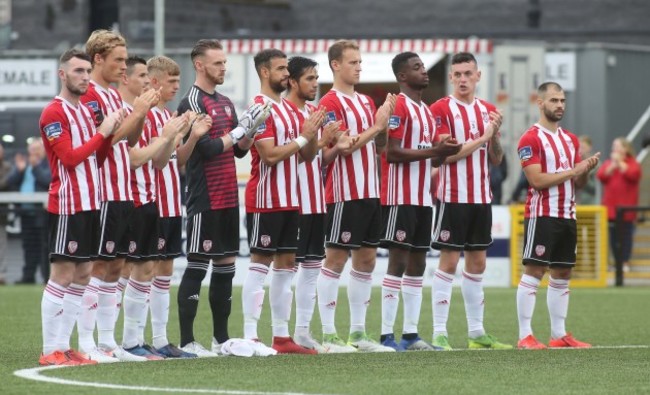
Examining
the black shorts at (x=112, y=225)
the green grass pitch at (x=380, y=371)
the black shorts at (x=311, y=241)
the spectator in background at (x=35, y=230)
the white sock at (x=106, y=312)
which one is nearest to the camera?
the green grass pitch at (x=380, y=371)

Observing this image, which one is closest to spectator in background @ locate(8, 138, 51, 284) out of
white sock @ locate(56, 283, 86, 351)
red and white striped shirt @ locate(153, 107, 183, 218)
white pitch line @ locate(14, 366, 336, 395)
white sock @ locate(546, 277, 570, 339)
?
red and white striped shirt @ locate(153, 107, 183, 218)

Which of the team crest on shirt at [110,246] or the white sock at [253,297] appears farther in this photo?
the white sock at [253,297]

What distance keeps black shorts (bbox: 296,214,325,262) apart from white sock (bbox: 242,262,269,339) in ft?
1.33

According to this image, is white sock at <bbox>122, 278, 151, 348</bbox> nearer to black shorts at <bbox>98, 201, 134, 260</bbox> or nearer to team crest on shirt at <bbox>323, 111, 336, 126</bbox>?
black shorts at <bbox>98, 201, 134, 260</bbox>

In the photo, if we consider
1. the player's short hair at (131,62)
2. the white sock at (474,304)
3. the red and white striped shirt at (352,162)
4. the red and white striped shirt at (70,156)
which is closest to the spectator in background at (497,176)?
the white sock at (474,304)

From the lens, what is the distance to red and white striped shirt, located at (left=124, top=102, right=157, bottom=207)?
12.2 metres

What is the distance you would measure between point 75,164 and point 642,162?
1836cm

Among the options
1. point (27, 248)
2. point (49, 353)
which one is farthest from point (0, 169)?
Result: point (49, 353)

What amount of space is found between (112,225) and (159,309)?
3.68 feet

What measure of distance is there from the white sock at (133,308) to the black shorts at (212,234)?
453 millimetres

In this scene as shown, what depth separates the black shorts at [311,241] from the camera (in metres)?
12.7

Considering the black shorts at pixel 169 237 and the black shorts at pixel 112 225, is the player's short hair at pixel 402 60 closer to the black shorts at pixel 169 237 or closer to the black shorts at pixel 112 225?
the black shorts at pixel 169 237

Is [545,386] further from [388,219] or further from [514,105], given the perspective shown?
[514,105]

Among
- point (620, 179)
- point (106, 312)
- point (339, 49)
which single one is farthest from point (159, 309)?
point (620, 179)
